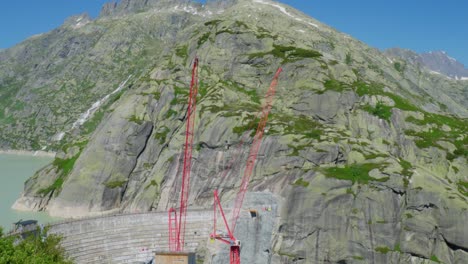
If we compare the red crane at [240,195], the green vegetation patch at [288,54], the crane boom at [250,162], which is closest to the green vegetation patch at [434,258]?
the red crane at [240,195]

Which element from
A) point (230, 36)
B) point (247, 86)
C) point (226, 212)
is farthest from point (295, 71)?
point (226, 212)

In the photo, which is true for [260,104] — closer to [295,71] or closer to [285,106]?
[285,106]

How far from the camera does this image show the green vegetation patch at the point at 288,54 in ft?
406

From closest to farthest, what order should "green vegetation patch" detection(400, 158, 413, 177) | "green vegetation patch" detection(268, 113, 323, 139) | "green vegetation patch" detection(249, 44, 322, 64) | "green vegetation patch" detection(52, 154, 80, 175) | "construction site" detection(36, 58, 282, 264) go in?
"construction site" detection(36, 58, 282, 264)
"green vegetation patch" detection(400, 158, 413, 177)
"green vegetation patch" detection(268, 113, 323, 139)
"green vegetation patch" detection(52, 154, 80, 175)
"green vegetation patch" detection(249, 44, 322, 64)

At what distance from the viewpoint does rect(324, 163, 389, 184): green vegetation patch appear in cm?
7100

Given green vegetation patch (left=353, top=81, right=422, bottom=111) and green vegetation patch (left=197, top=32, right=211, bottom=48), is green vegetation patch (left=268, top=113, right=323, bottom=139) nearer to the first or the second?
green vegetation patch (left=353, top=81, right=422, bottom=111)

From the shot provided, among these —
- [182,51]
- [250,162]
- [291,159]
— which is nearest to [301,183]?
[291,159]

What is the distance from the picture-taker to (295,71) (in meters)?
118

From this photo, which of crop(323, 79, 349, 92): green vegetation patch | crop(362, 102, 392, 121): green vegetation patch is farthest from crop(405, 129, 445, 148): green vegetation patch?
crop(323, 79, 349, 92): green vegetation patch

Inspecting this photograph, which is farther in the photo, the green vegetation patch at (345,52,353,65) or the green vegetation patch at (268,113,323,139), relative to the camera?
the green vegetation patch at (345,52,353,65)

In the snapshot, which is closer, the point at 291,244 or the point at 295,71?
the point at 291,244

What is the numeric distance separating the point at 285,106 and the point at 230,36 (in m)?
41.4

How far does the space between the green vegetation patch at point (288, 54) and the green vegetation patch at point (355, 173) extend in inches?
2172

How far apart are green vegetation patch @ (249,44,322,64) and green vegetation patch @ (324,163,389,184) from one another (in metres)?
55.2
